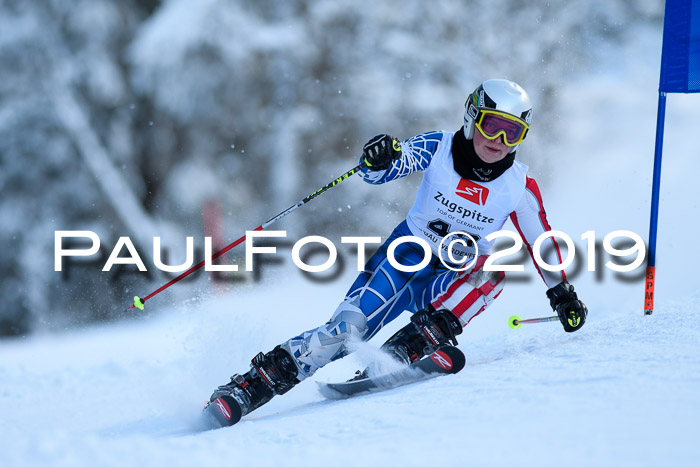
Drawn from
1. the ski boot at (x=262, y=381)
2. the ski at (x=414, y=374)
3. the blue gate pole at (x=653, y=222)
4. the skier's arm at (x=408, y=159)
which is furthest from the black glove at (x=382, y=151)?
the blue gate pole at (x=653, y=222)

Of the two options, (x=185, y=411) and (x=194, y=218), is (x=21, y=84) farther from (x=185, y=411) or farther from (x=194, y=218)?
(x=185, y=411)

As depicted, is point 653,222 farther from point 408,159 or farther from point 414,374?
point 414,374

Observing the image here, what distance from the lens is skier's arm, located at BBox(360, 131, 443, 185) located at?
3.23m

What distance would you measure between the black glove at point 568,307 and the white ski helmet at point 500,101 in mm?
715

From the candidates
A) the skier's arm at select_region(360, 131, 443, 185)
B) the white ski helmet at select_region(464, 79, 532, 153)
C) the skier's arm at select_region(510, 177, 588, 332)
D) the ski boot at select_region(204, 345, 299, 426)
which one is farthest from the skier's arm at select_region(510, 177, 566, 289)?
the ski boot at select_region(204, 345, 299, 426)

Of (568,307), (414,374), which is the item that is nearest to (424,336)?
(414,374)

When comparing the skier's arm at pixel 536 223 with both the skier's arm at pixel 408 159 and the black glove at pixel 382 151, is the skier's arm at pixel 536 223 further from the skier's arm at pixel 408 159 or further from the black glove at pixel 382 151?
the black glove at pixel 382 151

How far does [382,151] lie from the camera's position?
313 centimetres

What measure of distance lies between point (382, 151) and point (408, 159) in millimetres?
192

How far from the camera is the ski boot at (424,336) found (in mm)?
3295

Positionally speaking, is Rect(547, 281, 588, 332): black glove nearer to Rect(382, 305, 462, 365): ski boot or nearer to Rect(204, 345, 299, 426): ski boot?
Rect(382, 305, 462, 365): ski boot

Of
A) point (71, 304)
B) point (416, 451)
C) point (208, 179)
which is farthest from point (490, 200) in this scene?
point (71, 304)

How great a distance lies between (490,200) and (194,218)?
9.49 meters

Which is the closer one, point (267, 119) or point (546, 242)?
point (546, 242)
